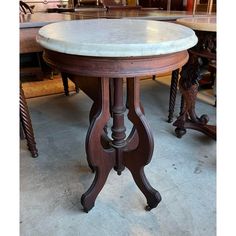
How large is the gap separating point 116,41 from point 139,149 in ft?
1.68

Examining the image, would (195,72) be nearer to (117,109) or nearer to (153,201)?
(117,109)

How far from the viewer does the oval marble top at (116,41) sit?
739mm

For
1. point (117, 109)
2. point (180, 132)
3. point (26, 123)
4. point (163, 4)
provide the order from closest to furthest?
point (117, 109) < point (26, 123) < point (180, 132) < point (163, 4)

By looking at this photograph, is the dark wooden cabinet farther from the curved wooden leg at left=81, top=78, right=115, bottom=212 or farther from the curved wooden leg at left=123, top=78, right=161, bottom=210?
the curved wooden leg at left=81, top=78, right=115, bottom=212

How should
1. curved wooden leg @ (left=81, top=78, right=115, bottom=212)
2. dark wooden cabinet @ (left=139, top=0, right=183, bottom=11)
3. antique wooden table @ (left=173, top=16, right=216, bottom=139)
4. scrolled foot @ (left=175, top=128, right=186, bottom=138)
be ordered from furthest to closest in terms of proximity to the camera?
dark wooden cabinet @ (left=139, top=0, right=183, bottom=11)
scrolled foot @ (left=175, top=128, right=186, bottom=138)
antique wooden table @ (left=173, top=16, right=216, bottom=139)
curved wooden leg @ (left=81, top=78, right=115, bottom=212)

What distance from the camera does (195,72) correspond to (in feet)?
5.12

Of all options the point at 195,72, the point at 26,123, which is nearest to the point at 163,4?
the point at 195,72

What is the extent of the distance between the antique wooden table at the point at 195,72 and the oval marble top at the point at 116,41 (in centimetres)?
40

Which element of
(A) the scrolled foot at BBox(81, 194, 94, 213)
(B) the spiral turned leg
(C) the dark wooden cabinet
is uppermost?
(C) the dark wooden cabinet

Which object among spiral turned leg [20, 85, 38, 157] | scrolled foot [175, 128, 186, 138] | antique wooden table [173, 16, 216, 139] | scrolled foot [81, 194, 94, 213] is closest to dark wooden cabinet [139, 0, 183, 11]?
antique wooden table [173, 16, 216, 139]

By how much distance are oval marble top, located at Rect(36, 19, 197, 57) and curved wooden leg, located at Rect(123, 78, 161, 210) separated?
7.3 inches

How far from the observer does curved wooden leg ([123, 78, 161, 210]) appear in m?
1.00

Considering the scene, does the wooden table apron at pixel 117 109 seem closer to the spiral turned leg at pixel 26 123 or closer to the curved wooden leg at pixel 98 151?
the curved wooden leg at pixel 98 151
